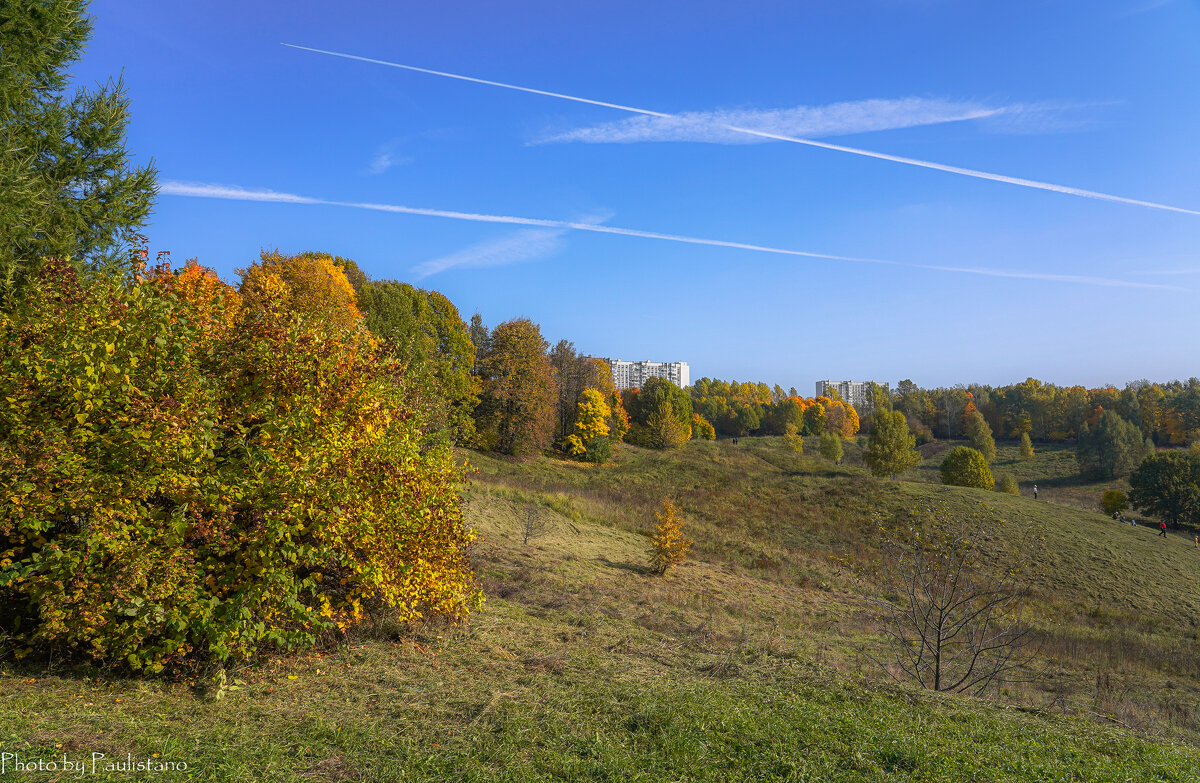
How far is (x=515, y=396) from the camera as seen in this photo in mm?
46062

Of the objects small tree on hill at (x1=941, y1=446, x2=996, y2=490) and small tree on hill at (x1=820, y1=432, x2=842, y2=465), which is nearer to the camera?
small tree on hill at (x1=941, y1=446, x2=996, y2=490)

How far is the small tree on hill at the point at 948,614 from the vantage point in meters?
9.13

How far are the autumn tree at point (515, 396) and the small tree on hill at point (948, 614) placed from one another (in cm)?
2855

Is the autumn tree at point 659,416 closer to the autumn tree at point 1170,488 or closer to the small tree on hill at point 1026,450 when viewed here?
the autumn tree at point 1170,488

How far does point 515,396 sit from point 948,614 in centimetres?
3868

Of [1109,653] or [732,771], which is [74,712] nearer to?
[732,771]

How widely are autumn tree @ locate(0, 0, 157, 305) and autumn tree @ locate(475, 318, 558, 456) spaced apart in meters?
34.1

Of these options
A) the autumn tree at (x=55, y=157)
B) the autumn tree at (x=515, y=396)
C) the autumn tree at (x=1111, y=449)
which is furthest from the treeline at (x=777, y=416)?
the autumn tree at (x=55, y=157)

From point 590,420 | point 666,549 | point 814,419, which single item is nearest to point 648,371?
point 814,419

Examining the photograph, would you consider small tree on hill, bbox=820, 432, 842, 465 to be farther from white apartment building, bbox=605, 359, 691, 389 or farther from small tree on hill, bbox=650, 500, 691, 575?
white apartment building, bbox=605, 359, 691, 389

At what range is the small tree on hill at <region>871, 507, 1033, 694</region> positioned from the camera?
9.13m

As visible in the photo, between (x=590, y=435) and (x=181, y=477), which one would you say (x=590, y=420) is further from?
(x=181, y=477)

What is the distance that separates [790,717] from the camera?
19.9 ft

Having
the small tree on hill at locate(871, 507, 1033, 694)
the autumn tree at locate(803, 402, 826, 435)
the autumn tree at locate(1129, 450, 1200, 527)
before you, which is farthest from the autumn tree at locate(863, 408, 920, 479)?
the autumn tree at locate(803, 402, 826, 435)
